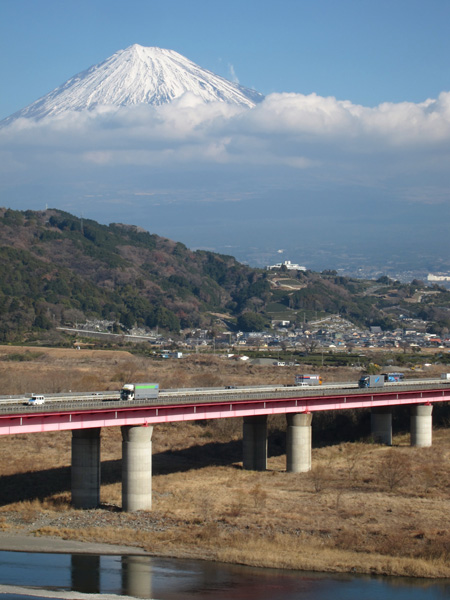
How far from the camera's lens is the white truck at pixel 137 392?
60.3m

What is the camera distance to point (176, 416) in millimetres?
61906

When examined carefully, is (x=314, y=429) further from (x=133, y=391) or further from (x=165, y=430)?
(x=133, y=391)

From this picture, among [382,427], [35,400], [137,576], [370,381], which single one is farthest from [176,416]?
[382,427]

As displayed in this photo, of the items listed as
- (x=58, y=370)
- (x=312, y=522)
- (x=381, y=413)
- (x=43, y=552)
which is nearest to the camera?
(x=43, y=552)

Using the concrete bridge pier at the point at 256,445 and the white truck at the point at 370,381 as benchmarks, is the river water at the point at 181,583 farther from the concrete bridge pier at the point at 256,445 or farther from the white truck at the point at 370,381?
the white truck at the point at 370,381

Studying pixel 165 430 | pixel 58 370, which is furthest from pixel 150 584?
pixel 58 370

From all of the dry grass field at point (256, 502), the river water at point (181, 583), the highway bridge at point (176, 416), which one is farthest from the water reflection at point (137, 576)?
the highway bridge at point (176, 416)

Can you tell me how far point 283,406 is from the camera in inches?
2771

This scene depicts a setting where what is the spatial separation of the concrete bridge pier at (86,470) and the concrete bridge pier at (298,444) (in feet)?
57.4

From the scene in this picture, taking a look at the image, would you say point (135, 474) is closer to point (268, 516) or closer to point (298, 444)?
point (268, 516)

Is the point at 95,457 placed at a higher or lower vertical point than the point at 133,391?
lower

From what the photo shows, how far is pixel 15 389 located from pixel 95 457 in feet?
149

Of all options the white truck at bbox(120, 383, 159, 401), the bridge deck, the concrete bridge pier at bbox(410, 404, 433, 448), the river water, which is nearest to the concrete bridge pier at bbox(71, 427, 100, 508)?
the bridge deck

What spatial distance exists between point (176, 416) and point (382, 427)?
1097 inches
